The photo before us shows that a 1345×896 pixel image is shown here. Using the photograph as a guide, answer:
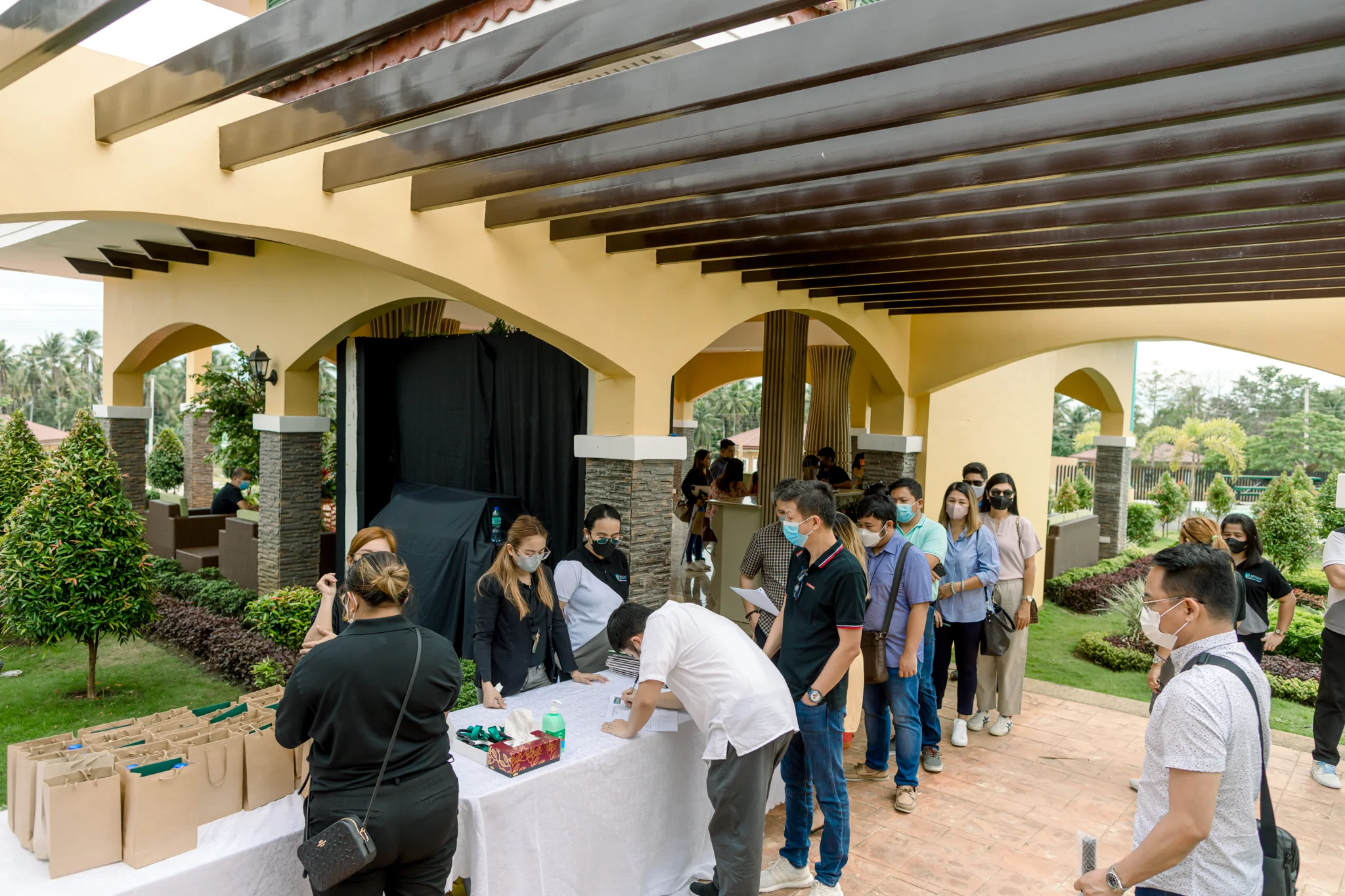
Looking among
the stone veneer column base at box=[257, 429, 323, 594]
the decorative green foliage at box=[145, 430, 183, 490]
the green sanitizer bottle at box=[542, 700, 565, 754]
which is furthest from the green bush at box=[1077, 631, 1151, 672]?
the decorative green foliage at box=[145, 430, 183, 490]

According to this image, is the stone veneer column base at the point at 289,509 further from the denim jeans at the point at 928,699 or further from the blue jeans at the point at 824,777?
the blue jeans at the point at 824,777

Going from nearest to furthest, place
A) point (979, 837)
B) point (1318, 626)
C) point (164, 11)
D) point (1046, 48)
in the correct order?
1. point (1046, 48)
2. point (979, 837)
3. point (164, 11)
4. point (1318, 626)

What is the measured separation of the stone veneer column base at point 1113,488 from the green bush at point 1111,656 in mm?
6767

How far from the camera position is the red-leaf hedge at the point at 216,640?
7.54 metres

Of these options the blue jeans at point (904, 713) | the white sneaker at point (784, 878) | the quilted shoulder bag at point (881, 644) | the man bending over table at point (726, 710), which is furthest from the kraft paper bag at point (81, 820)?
the blue jeans at point (904, 713)

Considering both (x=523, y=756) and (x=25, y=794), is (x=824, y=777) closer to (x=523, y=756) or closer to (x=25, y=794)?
(x=523, y=756)

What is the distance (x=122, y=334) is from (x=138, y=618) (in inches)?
231

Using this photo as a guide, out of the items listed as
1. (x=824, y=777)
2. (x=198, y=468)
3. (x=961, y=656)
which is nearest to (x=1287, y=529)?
(x=961, y=656)

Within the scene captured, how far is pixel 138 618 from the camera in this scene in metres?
7.16

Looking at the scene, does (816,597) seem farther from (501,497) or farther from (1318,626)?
(1318,626)

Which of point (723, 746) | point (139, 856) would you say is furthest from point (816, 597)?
point (139, 856)

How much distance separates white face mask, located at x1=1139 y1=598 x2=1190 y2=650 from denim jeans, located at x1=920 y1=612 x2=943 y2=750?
200 centimetres

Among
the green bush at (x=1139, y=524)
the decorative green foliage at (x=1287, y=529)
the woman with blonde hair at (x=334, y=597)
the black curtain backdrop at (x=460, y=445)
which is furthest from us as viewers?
the green bush at (x=1139, y=524)

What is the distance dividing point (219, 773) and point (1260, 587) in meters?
5.31
